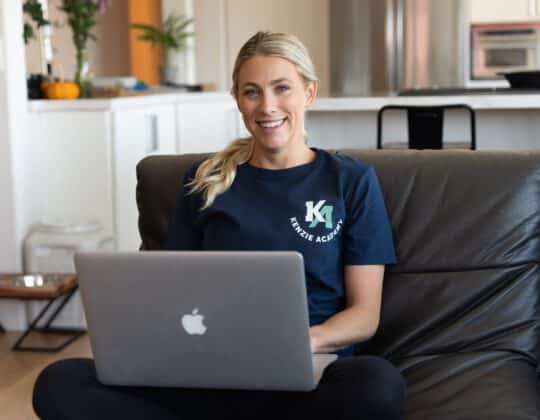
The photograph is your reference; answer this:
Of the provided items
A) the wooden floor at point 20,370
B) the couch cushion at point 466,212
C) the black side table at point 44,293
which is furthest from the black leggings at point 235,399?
the black side table at point 44,293

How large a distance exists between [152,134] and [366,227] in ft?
10.8

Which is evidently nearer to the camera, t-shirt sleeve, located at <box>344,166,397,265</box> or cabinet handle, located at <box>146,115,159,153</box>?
t-shirt sleeve, located at <box>344,166,397,265</box>

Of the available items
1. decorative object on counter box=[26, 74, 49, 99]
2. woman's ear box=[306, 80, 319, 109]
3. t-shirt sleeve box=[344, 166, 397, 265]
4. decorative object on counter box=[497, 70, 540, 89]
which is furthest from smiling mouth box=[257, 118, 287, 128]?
decorative object on counter box=[497, 70, 540, 89]

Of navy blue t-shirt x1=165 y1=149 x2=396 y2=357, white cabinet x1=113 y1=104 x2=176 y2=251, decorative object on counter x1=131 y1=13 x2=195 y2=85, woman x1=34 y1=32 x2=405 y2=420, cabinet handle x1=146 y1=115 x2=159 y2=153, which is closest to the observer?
woman x1=34 y1=32 x2=405 y2=420

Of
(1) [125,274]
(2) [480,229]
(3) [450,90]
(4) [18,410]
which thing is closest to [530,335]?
(2) [480,229]

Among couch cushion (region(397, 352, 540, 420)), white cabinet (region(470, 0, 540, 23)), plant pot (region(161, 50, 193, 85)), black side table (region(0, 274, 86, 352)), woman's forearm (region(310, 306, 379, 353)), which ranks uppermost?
white cabinet (region(470, 0, 540, 23))

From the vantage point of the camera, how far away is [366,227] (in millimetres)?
2258

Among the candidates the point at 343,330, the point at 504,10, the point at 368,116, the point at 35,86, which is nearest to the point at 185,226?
the point at 343,330

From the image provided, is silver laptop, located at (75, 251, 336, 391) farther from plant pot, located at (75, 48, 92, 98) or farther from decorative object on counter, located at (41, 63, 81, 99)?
Result: plant pot, located at (75, 48, 92, 98)

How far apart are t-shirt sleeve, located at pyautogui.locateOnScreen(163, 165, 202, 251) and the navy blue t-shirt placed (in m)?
0.01

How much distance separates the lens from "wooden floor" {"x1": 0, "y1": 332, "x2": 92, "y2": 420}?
3500 mm

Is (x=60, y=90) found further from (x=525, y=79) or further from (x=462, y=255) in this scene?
(x=462, y=255)

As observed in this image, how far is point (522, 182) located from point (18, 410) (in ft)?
6.41

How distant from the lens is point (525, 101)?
5.01 m
